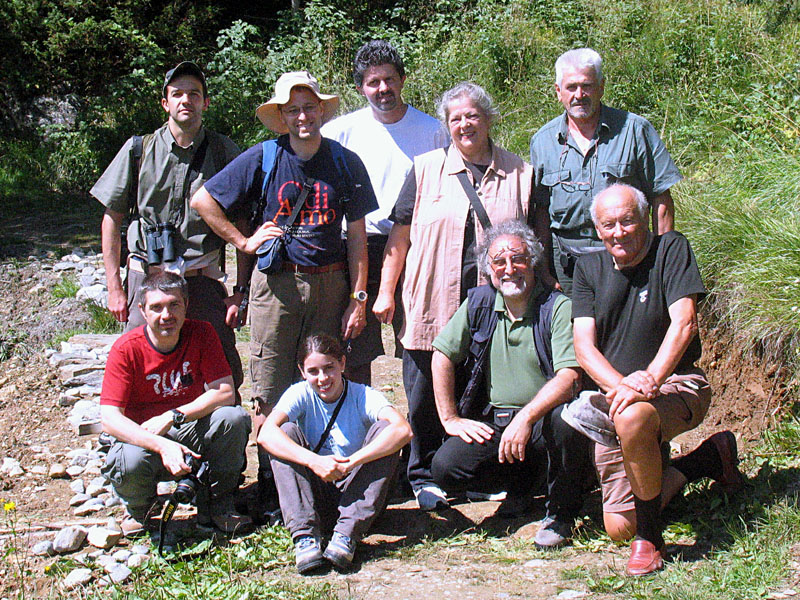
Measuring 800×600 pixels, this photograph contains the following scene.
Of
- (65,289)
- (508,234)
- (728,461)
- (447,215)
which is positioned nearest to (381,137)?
(447,215)

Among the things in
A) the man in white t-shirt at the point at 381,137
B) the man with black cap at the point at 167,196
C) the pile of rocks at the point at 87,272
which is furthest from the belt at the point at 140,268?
the pile of rocks at the point at 87,272

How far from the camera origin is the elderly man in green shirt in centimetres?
395

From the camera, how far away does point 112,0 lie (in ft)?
45.1

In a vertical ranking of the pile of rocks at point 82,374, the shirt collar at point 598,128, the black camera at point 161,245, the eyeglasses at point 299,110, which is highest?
the eyeglasses at point 299,110

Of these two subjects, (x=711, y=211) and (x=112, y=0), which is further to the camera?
(x=112, y=0)

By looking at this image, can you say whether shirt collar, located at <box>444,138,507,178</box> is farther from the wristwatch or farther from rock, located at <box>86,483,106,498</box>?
rock, located at <box>86,483,106,498</box>

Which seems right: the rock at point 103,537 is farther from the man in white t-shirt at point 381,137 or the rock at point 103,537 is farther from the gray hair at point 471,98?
the gray hair at point 471,98

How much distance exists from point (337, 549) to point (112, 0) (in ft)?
40.1

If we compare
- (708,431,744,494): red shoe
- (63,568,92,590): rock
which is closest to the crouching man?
(63,568,92,590): rock

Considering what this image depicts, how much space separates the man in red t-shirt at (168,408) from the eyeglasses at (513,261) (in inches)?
52.4

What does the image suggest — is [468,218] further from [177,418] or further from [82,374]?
[82,374]

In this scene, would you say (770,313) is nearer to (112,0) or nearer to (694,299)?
(694,299)

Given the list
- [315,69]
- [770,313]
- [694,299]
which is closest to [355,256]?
[694,299]

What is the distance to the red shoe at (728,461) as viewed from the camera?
400 centimetres
